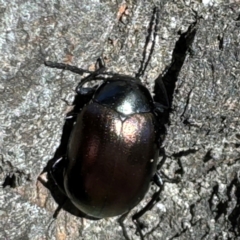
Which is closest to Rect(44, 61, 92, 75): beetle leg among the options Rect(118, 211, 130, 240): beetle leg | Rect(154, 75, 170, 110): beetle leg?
Rect(154, 75, 170, 110): beetle leg

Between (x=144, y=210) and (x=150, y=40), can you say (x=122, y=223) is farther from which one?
(x=150, y=40)

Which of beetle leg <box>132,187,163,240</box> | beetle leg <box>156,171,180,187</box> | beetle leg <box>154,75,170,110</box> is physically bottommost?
beetle leg <box>132,187,163,240</box>

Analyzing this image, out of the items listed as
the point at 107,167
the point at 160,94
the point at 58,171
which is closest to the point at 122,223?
the point at 107,167

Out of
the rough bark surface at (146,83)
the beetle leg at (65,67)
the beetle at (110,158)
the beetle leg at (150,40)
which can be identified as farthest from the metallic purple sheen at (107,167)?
the beetle leg at (150,40)

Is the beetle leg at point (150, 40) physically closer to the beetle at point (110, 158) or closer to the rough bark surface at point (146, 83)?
the rough bark surface at point (146, 83)

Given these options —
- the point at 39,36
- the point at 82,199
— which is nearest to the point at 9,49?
the point at 39,36

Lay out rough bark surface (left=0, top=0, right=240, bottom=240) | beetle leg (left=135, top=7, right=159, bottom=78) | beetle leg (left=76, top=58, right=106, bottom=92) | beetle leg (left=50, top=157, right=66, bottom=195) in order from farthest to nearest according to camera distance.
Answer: beetle leg (left=50, top=157, right=66, bottom=195) < beetle leg (left=76, top=58, right=106, bottom=92) < beetle leg (left=135, top=7, right=159, bottom=78) < rough bark surface (left=0, top=0, right=240, bottom=240)

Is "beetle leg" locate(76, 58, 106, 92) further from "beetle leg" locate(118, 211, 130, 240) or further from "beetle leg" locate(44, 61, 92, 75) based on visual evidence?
"beetle leg" locate(118, 211, 130, 240)
